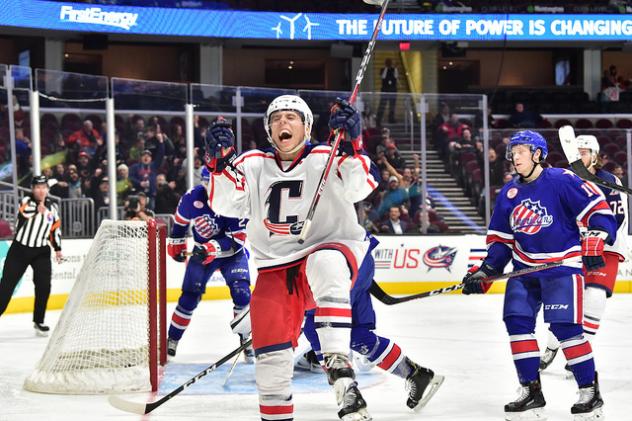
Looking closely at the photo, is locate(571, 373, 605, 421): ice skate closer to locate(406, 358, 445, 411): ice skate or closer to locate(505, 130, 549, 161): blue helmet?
locate(406, 358, 445, 411): ice skate

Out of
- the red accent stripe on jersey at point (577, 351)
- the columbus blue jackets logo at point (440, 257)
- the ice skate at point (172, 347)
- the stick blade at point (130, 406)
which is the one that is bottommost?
the ice skate at point (172, 347)

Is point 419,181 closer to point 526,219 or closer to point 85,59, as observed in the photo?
point 526,219

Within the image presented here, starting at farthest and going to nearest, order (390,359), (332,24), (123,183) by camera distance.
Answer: (332,24)
(123,183)
(390,359)

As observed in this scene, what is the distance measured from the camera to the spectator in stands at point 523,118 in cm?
1628

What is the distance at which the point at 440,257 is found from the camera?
36.6ft

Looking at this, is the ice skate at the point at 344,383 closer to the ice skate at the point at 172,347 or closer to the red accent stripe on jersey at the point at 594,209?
the red accent stripe on jersey at the point at 594,209

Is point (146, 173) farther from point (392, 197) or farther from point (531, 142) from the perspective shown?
point (531, 142)

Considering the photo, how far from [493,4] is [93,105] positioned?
9.59 metres

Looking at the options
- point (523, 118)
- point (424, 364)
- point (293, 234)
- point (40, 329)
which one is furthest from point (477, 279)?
point (523, 118)

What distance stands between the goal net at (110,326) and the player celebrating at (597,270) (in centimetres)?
213

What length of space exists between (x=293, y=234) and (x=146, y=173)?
21.5 ft

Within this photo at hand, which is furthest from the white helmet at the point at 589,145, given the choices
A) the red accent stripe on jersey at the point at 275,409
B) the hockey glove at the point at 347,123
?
the red accent stripe on jersey at the point at 275,409

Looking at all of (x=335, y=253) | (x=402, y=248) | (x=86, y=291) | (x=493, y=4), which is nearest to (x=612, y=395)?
(x=335, y=253)

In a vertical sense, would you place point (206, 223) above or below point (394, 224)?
above
